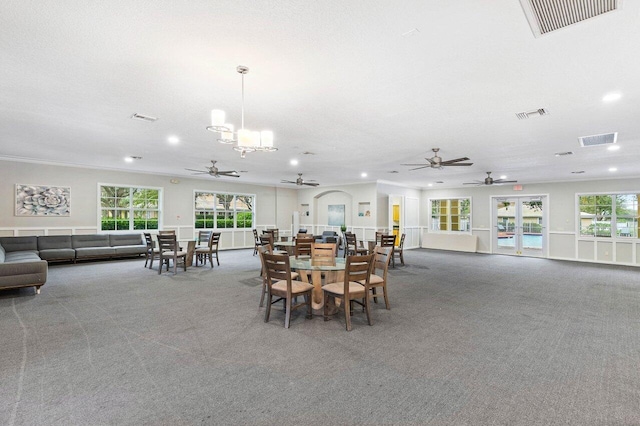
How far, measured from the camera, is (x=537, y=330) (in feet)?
12.0

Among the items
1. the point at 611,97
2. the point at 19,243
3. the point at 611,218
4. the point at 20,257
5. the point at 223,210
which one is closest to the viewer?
the point at 611,97

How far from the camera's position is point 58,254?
7629 mm

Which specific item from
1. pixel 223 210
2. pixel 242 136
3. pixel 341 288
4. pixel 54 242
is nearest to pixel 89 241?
pixel 54 242

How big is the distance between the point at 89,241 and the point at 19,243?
54.3 inches

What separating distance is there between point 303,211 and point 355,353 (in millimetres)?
11310

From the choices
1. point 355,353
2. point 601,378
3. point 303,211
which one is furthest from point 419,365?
point 303,211

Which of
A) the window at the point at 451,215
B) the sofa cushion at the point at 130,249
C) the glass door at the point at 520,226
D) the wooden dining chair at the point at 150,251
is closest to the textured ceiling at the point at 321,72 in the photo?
the wooden dining chair at the point at 150,251

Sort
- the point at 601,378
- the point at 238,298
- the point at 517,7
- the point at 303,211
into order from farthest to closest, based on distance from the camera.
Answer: the point at 303,211 < the point at 238,298 < the point at 601,378 < the point at 517,7

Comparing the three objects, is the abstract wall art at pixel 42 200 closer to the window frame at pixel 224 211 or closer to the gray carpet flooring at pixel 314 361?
the window frame at pixel 224 211

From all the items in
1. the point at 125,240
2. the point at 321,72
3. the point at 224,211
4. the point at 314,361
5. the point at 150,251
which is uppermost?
the point at 321,72

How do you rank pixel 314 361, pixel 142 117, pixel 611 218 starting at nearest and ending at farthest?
pixel 314 361 → pixel 142 117 → pixel 611 218

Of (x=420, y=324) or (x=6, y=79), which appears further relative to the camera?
(x=420, y=324)

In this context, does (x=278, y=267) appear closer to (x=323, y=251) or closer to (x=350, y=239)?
(x=323, y=251)

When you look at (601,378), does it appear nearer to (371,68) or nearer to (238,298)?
(371,68)
